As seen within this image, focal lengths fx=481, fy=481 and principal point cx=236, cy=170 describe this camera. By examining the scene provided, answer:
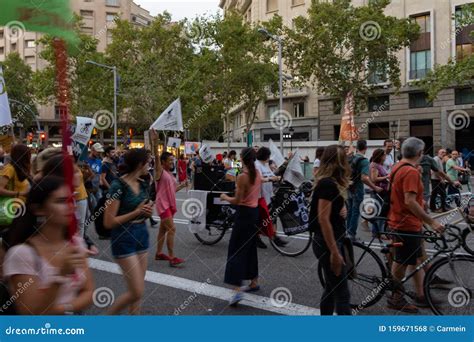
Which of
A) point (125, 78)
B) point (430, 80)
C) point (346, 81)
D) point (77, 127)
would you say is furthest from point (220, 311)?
point (125, 78)

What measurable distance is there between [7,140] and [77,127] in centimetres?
160

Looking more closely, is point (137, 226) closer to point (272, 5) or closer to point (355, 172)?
point (355, 172)

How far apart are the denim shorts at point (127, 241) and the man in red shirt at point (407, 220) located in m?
2.39

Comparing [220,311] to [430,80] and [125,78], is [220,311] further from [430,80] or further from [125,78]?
[125,78]

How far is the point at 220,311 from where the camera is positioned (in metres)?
4.84

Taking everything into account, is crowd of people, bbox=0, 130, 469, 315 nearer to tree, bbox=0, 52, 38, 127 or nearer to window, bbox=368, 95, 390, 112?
window, bbox=368, 95, 390, 112

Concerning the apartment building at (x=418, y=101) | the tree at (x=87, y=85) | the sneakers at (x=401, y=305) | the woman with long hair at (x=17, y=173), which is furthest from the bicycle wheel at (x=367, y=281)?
the tree at (x=87, y=85)

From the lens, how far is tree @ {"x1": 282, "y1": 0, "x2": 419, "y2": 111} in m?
30.5

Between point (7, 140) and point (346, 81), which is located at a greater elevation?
point (346, 81)

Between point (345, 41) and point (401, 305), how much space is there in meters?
29.2

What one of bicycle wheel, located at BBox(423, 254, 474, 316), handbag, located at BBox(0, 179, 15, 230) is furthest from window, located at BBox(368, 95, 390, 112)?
handbag, located at BBox(0, 179, 15, 230)

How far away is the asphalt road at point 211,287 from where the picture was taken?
191 inches

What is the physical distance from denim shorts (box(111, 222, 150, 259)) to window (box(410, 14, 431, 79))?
34830mm

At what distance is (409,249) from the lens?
4.52m
